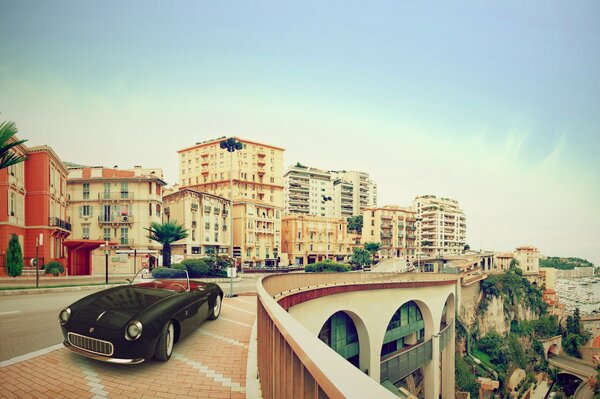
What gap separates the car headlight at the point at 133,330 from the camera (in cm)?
427

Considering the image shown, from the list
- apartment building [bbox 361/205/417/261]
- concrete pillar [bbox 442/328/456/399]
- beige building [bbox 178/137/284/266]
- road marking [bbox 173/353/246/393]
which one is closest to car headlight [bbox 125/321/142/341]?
road marking [bbox 173/353/246/393]

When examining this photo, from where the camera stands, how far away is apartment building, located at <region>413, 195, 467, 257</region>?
9556cm

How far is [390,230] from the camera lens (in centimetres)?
7956

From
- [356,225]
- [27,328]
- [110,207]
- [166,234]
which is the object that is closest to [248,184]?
[110,207]

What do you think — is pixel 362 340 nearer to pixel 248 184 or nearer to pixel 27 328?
pixel 27 328

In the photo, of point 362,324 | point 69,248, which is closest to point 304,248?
point 69,248

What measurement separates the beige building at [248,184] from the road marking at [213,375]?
51.5 metres

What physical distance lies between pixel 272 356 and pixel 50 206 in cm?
2973

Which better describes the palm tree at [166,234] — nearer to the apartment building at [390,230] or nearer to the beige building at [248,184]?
the beige building at [248,184]

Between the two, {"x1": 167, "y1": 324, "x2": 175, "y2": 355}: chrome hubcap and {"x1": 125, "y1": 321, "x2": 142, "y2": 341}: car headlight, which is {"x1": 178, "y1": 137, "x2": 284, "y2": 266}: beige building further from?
{"x1": 125, "y1": 321, "x2": 142, "y2": 341}: car headlight

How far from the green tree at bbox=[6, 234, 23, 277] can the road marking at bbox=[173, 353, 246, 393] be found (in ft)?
71.2

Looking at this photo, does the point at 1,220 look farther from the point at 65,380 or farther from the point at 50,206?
the point at 65,380

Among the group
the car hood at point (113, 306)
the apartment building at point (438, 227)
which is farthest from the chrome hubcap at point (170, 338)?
the apartment building at point (438, 227)

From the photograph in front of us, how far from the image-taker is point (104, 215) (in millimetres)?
38531
